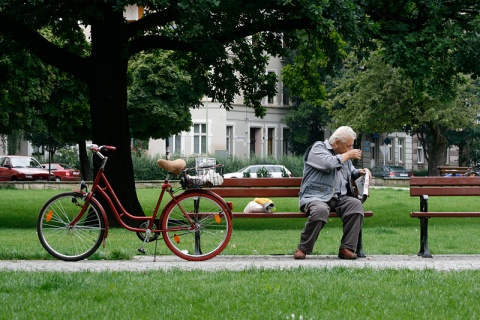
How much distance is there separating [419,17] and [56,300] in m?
13.5

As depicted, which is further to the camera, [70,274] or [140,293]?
[70,274]

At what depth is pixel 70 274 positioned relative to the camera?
29.1 feet

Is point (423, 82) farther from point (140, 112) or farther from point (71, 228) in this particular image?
point (140, 112)

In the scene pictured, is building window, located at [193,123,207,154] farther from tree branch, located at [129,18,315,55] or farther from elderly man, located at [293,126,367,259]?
elderly man, located at [293,126,367,259]

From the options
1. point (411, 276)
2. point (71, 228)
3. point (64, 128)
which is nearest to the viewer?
point (411, 276)

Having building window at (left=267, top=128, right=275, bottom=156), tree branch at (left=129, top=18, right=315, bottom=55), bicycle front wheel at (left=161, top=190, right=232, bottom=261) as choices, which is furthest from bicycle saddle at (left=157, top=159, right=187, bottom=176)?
building window at (left=267, top=128, right=275, bottom=156)

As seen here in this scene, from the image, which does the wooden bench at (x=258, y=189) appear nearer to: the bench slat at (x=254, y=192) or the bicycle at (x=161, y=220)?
the bench slat at (x=254, y=192)

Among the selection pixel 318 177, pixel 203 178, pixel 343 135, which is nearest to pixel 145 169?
pixel 318 177

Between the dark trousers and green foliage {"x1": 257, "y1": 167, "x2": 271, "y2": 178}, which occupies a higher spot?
the dark trousers

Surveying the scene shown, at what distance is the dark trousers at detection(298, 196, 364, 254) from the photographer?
→ 1115cm

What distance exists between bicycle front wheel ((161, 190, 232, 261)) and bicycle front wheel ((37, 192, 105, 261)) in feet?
2.42

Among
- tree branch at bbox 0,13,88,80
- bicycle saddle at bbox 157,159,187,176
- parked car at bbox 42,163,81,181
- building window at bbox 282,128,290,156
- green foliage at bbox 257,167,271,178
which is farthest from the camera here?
building window at bbox 282,128,290,156

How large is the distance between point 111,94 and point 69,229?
320 inches

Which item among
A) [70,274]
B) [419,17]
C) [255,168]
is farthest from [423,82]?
[255,168]
